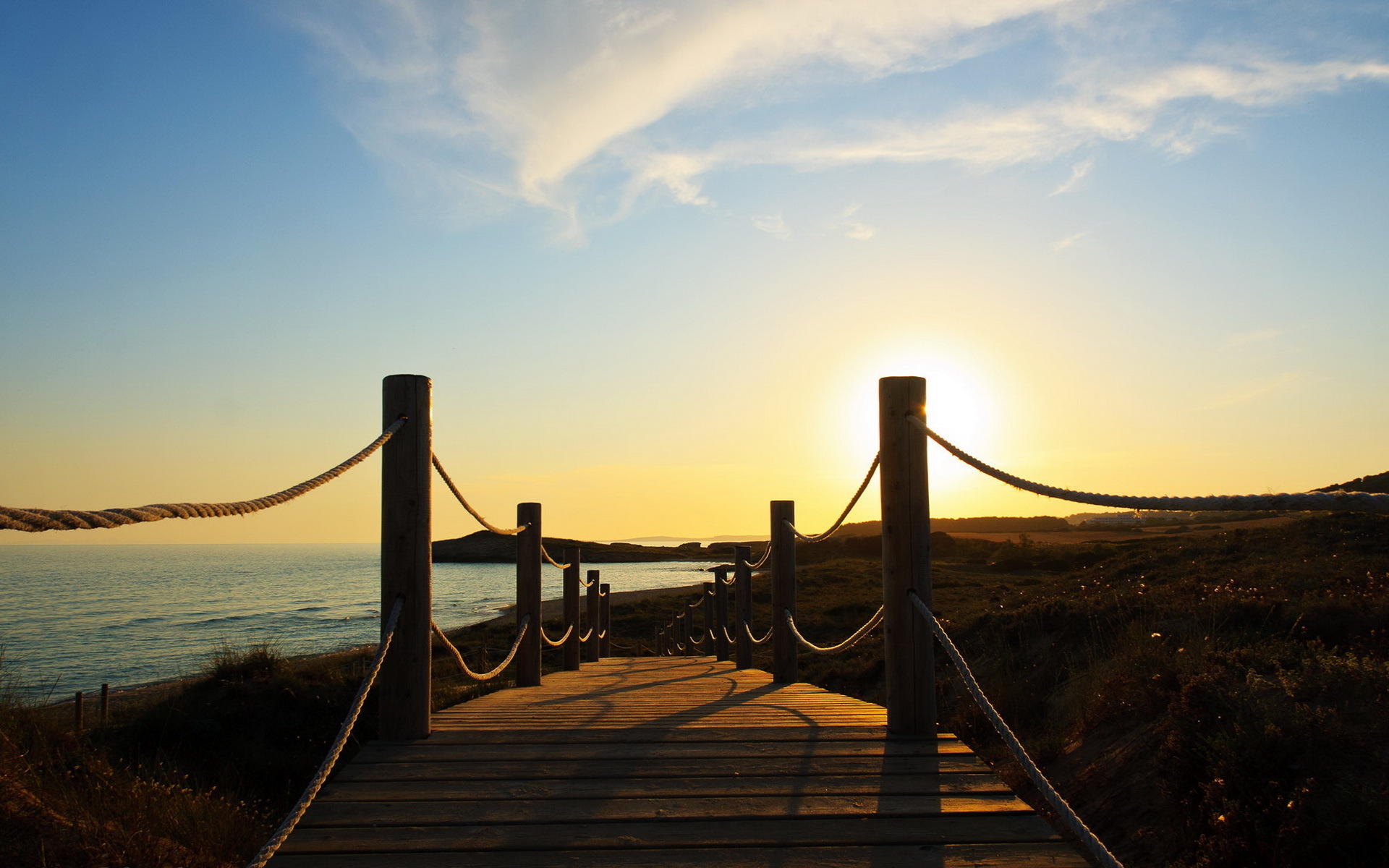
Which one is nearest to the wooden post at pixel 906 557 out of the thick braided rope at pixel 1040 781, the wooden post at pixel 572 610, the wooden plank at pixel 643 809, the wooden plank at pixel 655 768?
the thick braided rope at pixel 1040 781

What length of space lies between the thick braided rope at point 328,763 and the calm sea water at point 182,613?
5.89m

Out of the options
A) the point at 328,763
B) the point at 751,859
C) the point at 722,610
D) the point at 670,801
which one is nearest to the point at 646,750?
the point at 670,801

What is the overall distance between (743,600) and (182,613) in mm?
50211

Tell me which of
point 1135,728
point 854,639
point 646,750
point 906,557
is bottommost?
point 1135,728

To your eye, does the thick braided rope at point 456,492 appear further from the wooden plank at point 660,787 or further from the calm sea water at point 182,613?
the calm sea water at point 182,613

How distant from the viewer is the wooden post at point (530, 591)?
6.04m

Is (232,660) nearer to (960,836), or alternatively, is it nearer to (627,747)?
(627,747)

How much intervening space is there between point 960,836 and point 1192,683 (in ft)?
6.91

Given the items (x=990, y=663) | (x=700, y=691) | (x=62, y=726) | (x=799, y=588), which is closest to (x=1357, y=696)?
(x=700, y=691)

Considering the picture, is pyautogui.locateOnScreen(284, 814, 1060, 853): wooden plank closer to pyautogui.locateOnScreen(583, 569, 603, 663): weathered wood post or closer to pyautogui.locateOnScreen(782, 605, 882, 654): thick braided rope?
pyautogui.locateOnScreen(782, 605, 882, 654): thick braided rope

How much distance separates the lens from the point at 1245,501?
186 cm

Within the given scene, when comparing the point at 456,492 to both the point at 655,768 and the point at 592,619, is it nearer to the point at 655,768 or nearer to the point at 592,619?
the point at 655,768

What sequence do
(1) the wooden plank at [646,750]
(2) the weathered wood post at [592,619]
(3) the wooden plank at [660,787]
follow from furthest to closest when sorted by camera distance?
(2) the weathered wood post at [592,619], (1) the wooden plank at [646,750], (3) the wooden plank at [660,787]

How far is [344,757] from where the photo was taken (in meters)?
8.77
